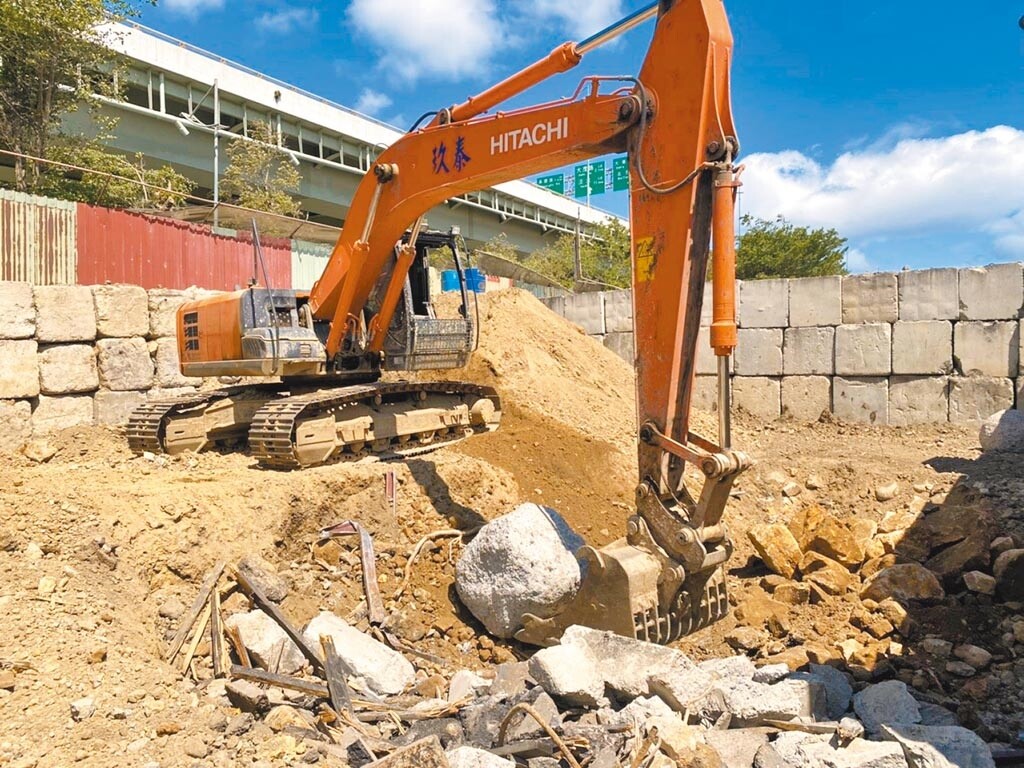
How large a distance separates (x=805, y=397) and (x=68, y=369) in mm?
10392

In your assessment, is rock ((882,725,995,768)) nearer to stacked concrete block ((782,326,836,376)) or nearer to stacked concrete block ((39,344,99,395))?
stacked concrete block ((782,326,836,376))

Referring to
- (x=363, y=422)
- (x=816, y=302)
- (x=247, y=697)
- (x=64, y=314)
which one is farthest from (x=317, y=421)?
(x=816, y=302)

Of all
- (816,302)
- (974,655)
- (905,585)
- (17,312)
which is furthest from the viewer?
(816,302)

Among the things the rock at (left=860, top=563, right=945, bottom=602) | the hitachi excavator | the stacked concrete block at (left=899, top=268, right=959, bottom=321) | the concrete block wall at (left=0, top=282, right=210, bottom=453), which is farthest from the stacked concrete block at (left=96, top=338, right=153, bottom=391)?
the stacked concrete block at (left=899, top=268, right=959, bottom=321)

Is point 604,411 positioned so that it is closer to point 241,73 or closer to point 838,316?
point 838,316

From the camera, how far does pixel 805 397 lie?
40.3 ft

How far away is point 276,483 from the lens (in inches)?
261

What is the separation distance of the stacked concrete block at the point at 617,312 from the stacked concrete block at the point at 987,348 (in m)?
5.29

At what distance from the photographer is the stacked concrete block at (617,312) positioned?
14.4 m

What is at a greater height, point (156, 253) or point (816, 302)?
point (156, 253)

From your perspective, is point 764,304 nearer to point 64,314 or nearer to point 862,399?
point 862,399

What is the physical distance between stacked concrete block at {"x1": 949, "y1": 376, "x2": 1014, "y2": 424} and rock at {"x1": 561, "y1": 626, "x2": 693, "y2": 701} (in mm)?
8616

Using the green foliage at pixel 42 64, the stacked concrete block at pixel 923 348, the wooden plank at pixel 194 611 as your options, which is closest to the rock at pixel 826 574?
the wooden plank at pixel 194 611

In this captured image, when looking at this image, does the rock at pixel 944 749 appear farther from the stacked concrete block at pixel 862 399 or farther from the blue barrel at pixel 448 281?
the blue barrel at pixel 448 281
